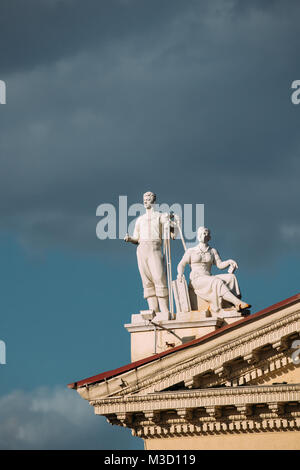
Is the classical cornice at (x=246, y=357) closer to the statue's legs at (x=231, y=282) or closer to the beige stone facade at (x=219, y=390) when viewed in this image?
the beige stone facade at (x=219, y=390)

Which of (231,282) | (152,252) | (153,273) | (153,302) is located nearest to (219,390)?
(231,282)

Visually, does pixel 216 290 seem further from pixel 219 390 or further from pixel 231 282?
pixel 219 390

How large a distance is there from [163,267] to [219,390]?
6.73 m

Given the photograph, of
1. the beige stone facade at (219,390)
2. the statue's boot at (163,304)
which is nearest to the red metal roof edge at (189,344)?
the beige stone facade at (219,390)

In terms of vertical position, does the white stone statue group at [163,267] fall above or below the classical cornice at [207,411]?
above

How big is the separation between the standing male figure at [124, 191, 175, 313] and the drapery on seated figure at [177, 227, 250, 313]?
0.76 m

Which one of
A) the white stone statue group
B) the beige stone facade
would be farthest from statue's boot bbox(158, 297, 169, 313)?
the beige stone facade

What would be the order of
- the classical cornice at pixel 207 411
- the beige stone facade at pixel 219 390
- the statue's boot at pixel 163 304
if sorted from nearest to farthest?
the classical cornice at pixel 207 411
the beige stone facade at pixel 219 390
the statue's boot at pixel 163 304

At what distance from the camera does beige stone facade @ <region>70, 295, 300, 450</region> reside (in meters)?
35.6

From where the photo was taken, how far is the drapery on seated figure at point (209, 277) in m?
39.6

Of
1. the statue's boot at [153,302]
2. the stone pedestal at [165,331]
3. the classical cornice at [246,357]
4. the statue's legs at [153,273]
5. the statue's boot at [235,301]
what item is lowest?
the classical cornice at [246,357]

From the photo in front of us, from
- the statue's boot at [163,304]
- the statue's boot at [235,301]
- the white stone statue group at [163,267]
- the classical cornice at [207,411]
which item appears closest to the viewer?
the classical cornice at [207,411]

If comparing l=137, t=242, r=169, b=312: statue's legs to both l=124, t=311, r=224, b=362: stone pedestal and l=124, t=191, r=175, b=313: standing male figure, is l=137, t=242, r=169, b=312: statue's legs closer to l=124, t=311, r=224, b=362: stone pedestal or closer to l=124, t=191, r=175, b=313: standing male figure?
l=124, t=191, r=175, b=313: standing male figure

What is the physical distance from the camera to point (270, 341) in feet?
117
